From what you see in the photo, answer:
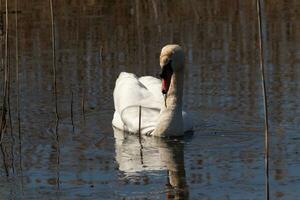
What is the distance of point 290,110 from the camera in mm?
12125

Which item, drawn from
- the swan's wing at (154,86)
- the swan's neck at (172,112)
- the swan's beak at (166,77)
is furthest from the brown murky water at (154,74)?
the swan's beak at (166,77)

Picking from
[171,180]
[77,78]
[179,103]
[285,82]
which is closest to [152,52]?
[77,78]

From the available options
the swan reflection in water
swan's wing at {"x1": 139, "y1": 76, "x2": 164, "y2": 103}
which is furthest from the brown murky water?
swan's wing at {"x1": 139, "y1": 76, "x2": 164, "y2": 103}

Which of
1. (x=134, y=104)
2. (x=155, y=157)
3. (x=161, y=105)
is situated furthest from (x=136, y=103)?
(x=155, y=157)

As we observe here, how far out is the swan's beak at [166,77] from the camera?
11.8 metres

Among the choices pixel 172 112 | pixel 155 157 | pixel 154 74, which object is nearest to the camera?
pixel 155 157

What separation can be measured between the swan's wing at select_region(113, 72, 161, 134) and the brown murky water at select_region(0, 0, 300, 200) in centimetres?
24

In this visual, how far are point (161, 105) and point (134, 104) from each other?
336mm

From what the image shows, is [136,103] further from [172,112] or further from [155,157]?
[155,157]

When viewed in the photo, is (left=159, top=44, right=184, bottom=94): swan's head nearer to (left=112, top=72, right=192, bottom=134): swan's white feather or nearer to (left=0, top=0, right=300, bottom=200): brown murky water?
(left=112, top=72, right=192, bottom=134): swan's white feather

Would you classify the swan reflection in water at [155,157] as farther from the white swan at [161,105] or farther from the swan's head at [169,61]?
the swan's head at [169,61]

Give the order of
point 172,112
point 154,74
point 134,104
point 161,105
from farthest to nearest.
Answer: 1. point 154,74
2. point 134,104
3. point 161,105
4. point 172,112

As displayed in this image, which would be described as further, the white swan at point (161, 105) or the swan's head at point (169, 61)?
the swan's head at point (169, 61)

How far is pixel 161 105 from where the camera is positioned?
490 inches
